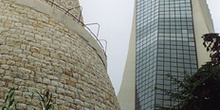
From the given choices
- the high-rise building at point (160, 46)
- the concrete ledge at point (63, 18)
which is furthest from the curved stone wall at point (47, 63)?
the high-rise building at point (160, 46)

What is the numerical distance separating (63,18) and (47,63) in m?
1.85

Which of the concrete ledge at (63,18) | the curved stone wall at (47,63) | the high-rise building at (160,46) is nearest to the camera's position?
the curved stone wall at (47,63)

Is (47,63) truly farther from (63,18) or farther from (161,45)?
(161,45)

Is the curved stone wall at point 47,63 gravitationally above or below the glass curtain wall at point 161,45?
below

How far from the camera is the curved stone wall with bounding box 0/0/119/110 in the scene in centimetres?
698

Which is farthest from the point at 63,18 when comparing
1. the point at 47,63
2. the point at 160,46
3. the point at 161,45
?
the point at 161,45

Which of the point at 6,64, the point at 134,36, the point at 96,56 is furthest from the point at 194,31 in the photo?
the point at 6,64

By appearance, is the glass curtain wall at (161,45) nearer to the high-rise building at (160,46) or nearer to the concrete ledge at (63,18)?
the high-rise building at (160,46)

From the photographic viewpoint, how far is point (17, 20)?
802cm

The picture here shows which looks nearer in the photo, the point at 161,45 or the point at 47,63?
the point at 47,63

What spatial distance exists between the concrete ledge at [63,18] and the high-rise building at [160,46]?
30846 mm

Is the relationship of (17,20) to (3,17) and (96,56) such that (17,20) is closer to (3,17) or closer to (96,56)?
(3,17)

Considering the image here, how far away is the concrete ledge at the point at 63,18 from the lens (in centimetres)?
866

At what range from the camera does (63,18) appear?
906 centimetres
